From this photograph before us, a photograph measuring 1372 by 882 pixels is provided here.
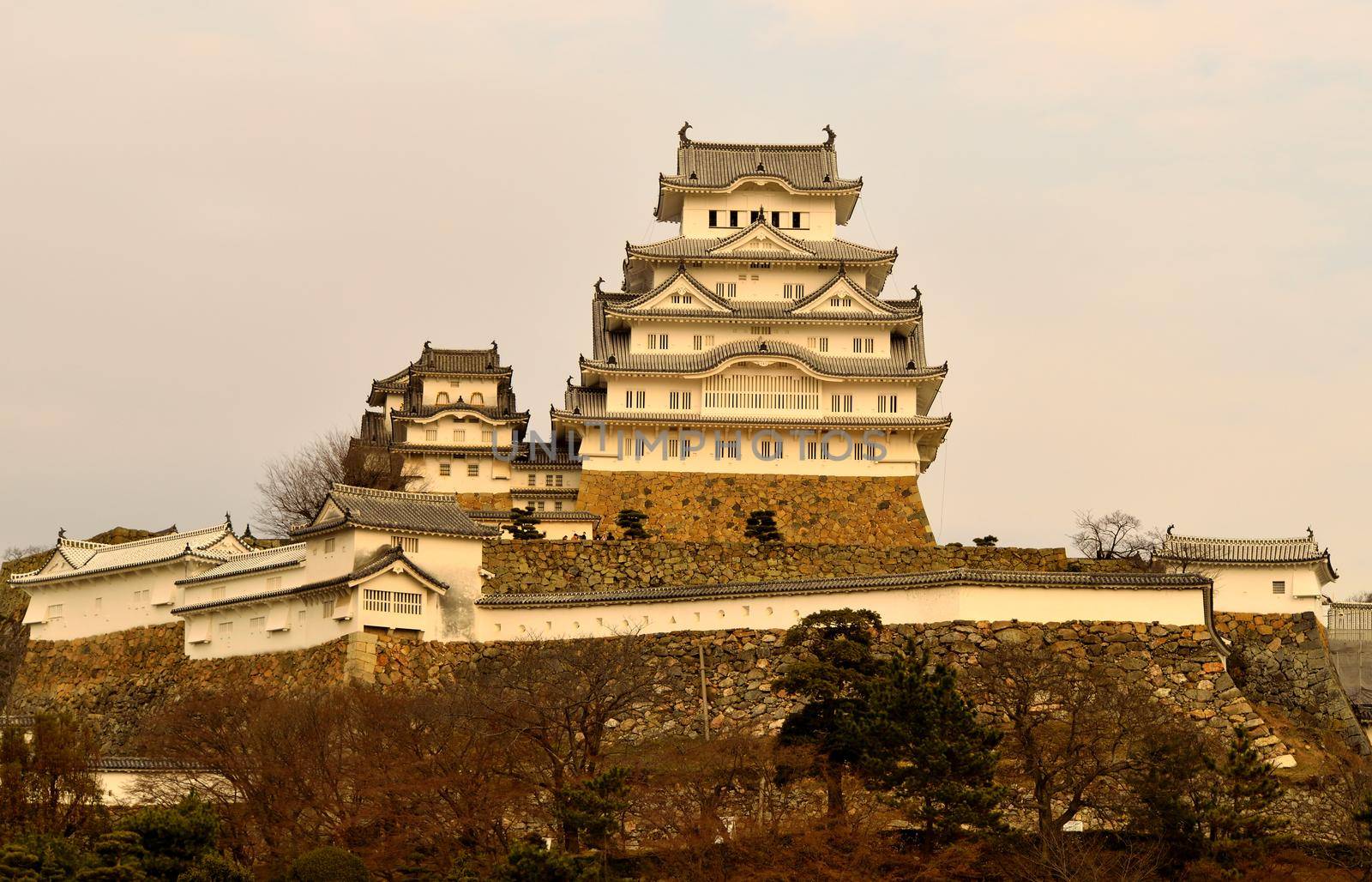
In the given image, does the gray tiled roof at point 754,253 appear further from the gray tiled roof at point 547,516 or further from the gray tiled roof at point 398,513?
the gray tiled roof at point 398,513

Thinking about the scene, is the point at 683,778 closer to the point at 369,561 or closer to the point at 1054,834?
the point at 1054,834

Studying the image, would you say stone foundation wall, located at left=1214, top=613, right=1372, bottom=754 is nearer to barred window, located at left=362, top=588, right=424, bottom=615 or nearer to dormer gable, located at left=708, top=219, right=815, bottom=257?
barred window, located at left=362, top=588, right=424, bottom=615

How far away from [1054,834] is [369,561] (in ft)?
48.7

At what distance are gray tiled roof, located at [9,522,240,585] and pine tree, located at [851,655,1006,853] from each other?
18.6 metres

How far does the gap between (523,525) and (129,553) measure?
8739 millimetres

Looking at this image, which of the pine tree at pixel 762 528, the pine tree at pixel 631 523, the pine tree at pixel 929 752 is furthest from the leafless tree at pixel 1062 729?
the pine tree at pixel 631 523

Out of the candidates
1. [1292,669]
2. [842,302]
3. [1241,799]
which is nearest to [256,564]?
[842,302]

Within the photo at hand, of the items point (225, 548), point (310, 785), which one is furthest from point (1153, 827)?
point (225, 548)

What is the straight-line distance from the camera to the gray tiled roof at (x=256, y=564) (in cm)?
3834

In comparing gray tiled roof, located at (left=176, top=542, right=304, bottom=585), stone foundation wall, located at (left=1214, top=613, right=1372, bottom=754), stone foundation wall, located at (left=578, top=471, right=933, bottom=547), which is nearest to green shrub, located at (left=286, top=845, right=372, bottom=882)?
gray tiled roof, located at (left=176, top=542, right=304, bottom=585)

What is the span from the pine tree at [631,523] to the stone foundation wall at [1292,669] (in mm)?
12921

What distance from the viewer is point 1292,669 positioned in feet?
Answer: 123

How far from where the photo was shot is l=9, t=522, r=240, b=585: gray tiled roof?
41344mm

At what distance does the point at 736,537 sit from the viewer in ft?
149
